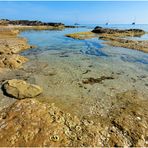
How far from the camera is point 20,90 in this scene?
40.9 ft

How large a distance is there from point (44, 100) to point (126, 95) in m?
6.12

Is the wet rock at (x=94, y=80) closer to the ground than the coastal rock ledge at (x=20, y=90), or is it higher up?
closer to the ground

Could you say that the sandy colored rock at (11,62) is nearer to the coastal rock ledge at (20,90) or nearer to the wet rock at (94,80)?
the coastal rock ledge at (20,90)

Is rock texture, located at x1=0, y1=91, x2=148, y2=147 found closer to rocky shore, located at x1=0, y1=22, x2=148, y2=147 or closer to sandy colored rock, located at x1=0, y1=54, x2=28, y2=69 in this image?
rocky shore, located at x1=0, y1=22, x2=148, y2=147

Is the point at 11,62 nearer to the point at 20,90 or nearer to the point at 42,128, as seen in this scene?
the point at 20,90

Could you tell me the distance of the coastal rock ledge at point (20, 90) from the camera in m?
12.2

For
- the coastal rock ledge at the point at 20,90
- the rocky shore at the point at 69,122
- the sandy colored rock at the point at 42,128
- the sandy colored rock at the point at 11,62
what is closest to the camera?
the sandy colored rock at the point at 42,128

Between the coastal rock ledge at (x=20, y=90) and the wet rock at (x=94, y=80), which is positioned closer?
the coastal rock ledge at (x=20, y=90)

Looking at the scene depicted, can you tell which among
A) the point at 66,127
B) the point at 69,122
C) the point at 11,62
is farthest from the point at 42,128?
the point at 11,62

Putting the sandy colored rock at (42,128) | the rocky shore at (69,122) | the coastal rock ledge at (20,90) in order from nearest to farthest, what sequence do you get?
the sandy colored rock at (42,128) → the rocky shore at (69,122) → the coastal rock ledge at (20,90)

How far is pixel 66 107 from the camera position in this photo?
11000 millimetres

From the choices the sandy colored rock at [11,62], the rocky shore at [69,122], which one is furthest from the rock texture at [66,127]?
the sandy colored rock at [11,62]

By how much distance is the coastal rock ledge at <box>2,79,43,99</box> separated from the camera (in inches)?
479

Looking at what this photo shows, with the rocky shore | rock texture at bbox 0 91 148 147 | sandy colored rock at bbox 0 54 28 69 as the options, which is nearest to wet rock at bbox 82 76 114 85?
the rocky shore
